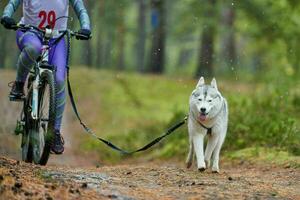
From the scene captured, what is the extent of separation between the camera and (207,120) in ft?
26.7

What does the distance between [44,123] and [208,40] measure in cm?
1816

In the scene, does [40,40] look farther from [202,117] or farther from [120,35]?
[120,35]

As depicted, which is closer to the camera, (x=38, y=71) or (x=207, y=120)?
(x=38, y=71)

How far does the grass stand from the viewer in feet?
38.7

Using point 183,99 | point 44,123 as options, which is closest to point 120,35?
point 183,99

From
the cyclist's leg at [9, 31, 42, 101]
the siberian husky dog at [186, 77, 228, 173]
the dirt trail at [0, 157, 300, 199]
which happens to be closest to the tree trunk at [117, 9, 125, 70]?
the siberian husky dog at [186, 77, 228, 173]

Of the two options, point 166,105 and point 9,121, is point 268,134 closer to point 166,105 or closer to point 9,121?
point 9,121

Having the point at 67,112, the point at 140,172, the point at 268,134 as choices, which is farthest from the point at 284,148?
the point at 67,112

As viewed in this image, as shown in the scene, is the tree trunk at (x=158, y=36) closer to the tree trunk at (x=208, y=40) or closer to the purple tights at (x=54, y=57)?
the tree trunk at (x=208, y=40)

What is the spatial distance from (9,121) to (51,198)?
384 inches

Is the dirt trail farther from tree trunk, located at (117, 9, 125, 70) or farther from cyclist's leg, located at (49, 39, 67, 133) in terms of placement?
tree trunk, located at (117, 9, 125, 70)

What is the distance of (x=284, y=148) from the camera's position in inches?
426

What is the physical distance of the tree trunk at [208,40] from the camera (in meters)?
21.9

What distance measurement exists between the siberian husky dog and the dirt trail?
0.31 m
